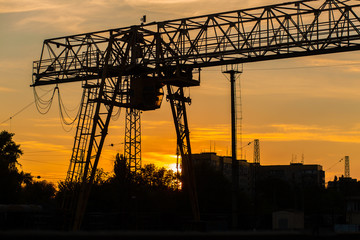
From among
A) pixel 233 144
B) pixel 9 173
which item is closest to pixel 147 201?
pixel 9 173

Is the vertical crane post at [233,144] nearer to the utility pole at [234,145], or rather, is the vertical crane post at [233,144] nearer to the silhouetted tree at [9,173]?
the utility pole at [234,145]

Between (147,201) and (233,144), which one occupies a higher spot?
(233,144)

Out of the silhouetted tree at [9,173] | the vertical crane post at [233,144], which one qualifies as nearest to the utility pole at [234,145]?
the vertical crane post at [233,144]

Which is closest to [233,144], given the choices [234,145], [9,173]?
[234,145]

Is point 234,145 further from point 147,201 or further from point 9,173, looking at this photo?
A: point 9,173

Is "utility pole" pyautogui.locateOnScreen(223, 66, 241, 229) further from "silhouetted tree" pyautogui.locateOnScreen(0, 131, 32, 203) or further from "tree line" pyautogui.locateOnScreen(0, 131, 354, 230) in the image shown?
"silhouetted tree" pyautogui.locateOnScreen(0, 131, 32, 203)

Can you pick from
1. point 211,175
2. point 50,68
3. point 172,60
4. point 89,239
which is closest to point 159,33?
point 172,60

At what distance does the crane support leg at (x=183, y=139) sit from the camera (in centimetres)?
4697

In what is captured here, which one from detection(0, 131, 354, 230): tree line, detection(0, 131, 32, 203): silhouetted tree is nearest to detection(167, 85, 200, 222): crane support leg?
detection(0, 131, 354, 230): tree line

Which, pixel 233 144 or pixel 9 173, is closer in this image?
pixel 233 144

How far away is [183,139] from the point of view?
158ft

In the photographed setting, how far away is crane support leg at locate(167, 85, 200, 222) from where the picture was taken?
47.0 metres

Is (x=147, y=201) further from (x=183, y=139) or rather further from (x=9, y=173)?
(x=183, y=139)

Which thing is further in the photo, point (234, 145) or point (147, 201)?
point (147, 201)
